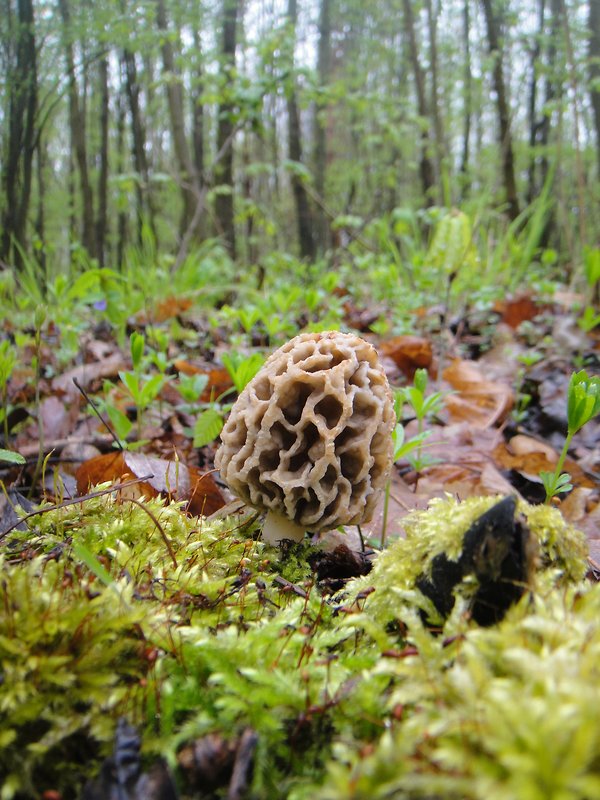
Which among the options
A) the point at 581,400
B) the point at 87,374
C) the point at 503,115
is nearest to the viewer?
the point at 581,400

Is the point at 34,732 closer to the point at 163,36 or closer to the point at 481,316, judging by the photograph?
the point at 481,316

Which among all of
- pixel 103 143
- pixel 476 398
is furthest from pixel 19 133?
pixel 103 143

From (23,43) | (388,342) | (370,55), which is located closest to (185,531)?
(388,342)

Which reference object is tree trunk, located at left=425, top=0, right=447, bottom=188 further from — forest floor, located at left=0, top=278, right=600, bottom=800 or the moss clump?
the moss clump

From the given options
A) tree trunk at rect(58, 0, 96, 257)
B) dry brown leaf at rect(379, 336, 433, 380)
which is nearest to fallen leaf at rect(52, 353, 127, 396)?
dry brown leaf at rect(379, 336, 433, 380)

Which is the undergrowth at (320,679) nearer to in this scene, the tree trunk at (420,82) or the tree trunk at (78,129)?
the tree trunk at (78,129)

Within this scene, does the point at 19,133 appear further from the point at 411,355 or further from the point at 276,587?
the point at 276,587

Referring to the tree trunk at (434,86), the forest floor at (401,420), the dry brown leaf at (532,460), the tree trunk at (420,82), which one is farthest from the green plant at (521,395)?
the tree trunk at (420,82)

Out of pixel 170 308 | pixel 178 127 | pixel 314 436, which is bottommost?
pixel 314 436
